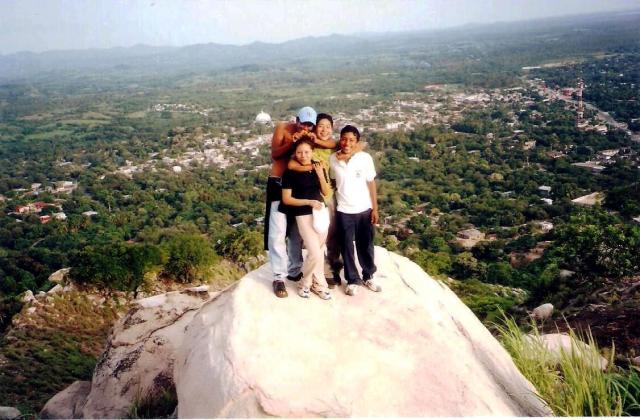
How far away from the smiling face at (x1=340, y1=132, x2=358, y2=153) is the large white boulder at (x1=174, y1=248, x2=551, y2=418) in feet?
3.90

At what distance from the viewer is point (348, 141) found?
3.59 m

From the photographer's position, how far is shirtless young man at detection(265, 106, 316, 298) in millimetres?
3492

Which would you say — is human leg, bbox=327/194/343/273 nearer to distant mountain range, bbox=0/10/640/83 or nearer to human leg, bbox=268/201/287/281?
human leg, bbox=268/201/287/281

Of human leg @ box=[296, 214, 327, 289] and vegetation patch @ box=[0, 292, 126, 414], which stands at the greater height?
human leg @ box=[296, 214, 327, 289]

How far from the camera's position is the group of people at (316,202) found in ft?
11.4

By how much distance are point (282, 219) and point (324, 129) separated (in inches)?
31.2

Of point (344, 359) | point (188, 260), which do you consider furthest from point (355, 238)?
point (188, 260)

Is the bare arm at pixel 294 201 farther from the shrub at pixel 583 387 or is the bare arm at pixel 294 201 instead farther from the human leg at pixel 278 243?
the shrub at pixel 583 387

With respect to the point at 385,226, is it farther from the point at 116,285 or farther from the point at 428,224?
the point at 116,285

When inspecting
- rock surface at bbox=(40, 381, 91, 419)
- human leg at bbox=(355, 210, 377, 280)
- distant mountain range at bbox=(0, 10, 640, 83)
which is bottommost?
rock surface at bbox=(40, 381, 91, 419)

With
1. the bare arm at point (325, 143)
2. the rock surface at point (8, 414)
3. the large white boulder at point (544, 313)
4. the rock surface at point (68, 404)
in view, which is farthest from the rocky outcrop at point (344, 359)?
the large white boulder at point (544, 313)

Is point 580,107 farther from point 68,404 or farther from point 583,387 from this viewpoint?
point 68,404

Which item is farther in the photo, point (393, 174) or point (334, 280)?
point (393, 174)

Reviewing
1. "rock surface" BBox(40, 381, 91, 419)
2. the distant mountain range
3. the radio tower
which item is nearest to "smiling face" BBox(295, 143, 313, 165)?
"rock surface" BBox(40, 381, 91, 419)
